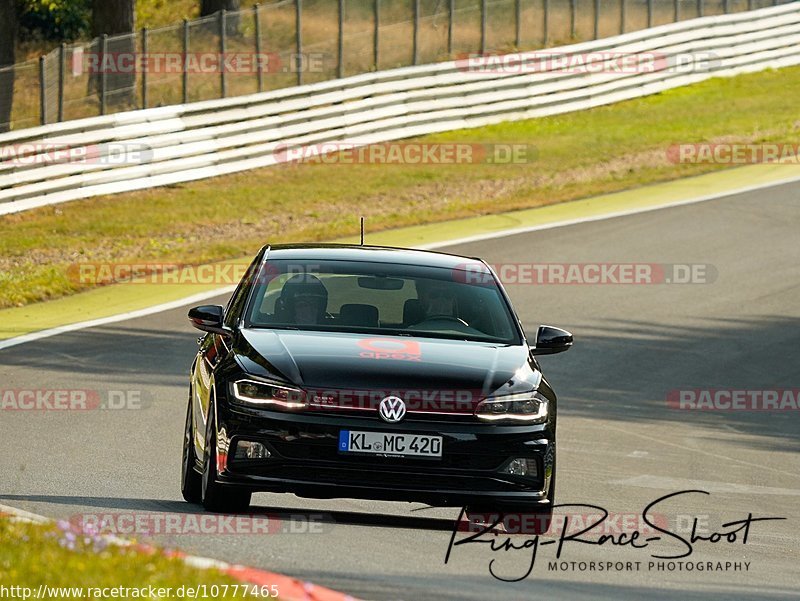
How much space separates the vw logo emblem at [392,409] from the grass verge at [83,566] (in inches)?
68.7

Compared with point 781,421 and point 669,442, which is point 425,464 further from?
point 781,421

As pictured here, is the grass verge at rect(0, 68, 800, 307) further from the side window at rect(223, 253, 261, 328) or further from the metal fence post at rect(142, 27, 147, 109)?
the side window at rect(223, 253, 261, 328)

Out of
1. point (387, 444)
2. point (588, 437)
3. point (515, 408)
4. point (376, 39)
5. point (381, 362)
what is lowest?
point (588, 437)

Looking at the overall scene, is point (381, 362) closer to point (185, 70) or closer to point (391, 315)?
point (391, 315)

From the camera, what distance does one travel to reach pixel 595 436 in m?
13.9

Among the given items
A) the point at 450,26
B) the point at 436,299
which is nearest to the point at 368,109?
the point at 450,26

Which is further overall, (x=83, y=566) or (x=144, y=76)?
(x=144, y=76)

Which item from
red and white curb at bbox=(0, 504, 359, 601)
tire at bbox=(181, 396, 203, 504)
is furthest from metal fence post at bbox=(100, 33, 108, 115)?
red and white curb at bbox=(0, 504, 359, 601)

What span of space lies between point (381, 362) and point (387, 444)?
519 mm

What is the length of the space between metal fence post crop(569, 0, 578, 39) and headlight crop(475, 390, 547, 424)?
95.1ft

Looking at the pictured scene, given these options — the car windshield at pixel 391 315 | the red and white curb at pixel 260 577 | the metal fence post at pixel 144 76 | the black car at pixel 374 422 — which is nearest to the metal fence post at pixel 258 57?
the metal fence post at pixel 144 76

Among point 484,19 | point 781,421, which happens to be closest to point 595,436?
point 781,421

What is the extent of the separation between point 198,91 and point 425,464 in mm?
21101

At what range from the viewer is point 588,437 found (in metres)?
13.8
